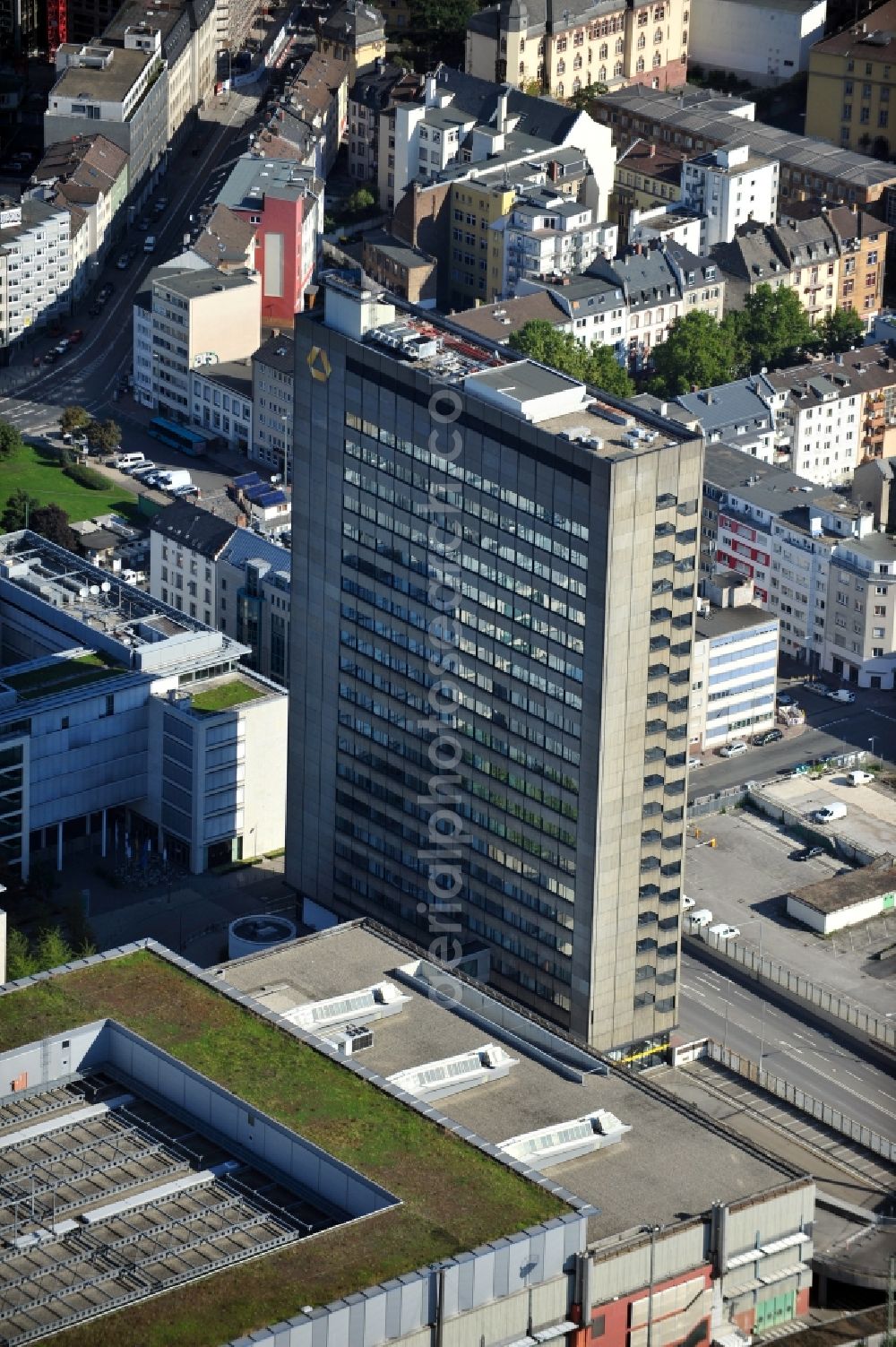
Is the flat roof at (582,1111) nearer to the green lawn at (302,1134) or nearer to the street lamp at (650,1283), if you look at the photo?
the street lamp at (650,1283)

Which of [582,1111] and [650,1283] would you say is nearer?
[650,1283]

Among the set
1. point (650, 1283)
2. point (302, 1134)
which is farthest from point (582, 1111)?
point (302, 1134)

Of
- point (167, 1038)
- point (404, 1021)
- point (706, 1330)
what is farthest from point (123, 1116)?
point (706, 1330)

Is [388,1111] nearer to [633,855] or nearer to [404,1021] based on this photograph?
[404,1021]

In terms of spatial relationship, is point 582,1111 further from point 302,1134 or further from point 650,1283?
point 302,1134

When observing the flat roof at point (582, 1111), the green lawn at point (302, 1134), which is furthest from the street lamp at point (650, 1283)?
the green lawn at point (302, 1134)
